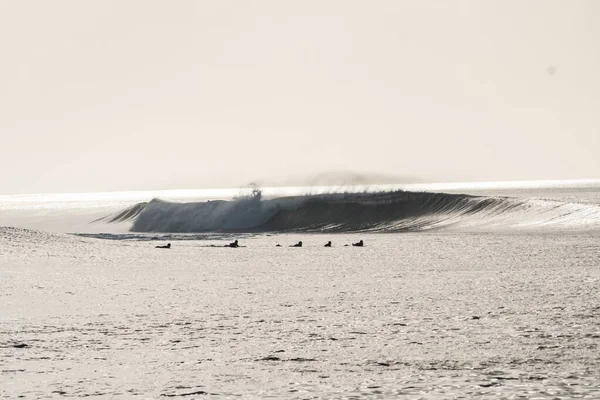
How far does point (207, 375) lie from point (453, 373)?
2.13 meters

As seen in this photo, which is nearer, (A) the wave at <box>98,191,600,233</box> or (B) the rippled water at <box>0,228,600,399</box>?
A: (B) the rippled water at <box>0,228,600,399</box>

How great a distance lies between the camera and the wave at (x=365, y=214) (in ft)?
130

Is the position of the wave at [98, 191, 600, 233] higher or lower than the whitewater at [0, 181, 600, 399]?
higher

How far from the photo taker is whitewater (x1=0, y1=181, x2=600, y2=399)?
7363 mm

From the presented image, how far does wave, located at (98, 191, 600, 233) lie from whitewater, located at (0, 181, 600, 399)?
1270 centimetres

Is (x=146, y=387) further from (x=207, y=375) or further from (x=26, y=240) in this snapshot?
(x=26, y=240)

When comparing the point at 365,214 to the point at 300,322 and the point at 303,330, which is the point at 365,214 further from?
the point at 303,330

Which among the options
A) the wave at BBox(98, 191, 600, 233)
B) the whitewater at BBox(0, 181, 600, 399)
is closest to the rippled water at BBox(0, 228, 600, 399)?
the whitewater at BBox(0, 181, 600, 399)

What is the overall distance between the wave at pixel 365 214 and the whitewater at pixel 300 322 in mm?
12703

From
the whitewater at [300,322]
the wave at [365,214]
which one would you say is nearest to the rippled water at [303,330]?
the whitewater at [300,322]

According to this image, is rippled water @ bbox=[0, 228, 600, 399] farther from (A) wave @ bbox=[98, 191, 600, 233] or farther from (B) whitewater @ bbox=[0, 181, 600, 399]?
(A) wave @ bbox=[98, 191, 600, 233]

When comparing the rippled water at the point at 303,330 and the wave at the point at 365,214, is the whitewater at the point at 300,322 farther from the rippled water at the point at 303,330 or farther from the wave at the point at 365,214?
the wave at the point at 365,214

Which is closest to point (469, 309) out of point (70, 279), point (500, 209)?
point (70, 279)

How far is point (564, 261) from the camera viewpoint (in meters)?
19.5
